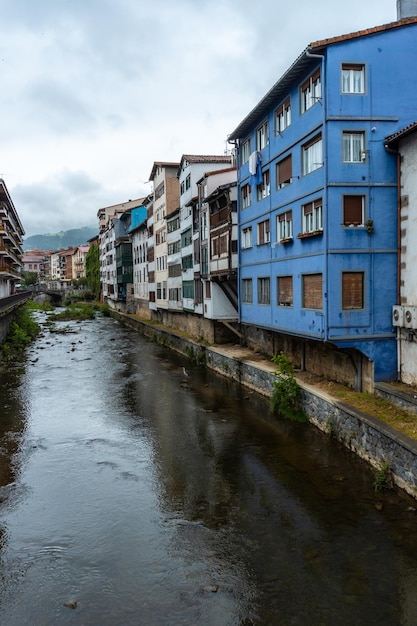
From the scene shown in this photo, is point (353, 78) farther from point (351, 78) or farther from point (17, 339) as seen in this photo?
point (17, 339)

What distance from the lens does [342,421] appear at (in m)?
17.5

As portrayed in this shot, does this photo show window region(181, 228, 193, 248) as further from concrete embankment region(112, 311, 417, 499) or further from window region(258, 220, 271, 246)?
window region(258, 220, 271, 246)

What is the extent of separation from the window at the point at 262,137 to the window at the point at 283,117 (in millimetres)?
1421

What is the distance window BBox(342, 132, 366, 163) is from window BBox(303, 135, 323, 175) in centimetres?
90

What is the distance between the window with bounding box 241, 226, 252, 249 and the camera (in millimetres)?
28500

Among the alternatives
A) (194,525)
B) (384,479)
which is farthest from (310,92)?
(194,525)

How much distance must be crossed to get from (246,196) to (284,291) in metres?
7.68

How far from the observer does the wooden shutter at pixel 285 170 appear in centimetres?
2234

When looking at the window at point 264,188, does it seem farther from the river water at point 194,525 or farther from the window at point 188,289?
the window at point 188,289

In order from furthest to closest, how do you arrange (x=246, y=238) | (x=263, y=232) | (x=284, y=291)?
1. (x=246, y=238)
2. (x=263, y=232)
3. (x=284, y=291)

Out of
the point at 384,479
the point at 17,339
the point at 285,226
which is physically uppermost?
the point at 285,226

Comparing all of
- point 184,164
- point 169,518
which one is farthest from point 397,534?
point 184,164

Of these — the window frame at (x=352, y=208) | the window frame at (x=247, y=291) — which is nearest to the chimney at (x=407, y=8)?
the window frame at (x=352, y=208)

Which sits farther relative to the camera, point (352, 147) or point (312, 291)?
point (312, 291)
